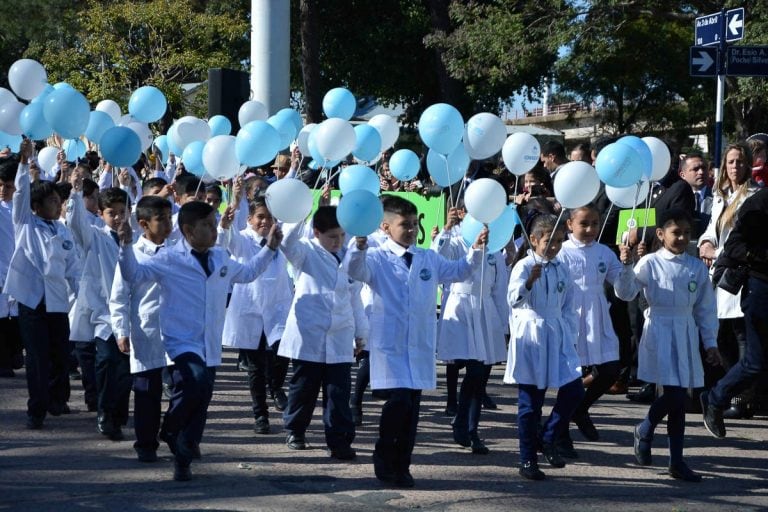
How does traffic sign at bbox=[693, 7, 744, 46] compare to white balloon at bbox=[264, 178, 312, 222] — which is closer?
white balloon at bbox=[264, 178, 312, 222]

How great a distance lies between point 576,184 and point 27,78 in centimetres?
496

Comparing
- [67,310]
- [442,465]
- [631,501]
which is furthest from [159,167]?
[631,501]

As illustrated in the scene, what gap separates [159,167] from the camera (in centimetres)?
1276

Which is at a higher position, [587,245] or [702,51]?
[702,51]

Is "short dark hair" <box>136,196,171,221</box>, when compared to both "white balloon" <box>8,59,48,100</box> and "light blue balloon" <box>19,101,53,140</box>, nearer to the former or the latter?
"light blue balloon" <box>19,101,53,140</box>

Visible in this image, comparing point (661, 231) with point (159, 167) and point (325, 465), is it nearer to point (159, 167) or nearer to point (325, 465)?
point (325, 465)

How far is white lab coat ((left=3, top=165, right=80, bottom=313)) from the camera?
817cm

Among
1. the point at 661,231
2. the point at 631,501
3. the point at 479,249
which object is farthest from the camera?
the point at 661,231

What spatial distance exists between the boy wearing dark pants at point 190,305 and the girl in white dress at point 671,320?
231 cm

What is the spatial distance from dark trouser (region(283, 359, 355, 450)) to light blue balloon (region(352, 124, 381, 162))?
4.98 feet

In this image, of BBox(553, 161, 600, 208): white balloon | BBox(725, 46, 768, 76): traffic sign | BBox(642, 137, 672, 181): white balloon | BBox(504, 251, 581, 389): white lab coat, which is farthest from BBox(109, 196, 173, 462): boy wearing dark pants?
BBox(725, 46, 768, 76): traffic sign

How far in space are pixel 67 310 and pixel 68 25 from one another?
91.0 ft

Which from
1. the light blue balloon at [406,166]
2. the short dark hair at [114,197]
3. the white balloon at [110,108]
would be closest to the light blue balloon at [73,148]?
the white balloon at [110,108]

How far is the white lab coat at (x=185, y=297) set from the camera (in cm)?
659
